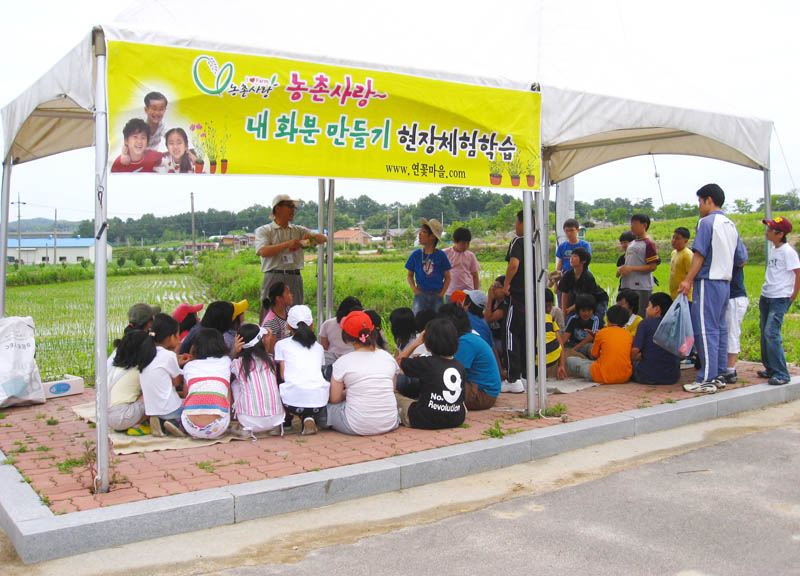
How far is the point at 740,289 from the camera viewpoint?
670 centimetres

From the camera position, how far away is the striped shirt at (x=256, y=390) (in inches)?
190

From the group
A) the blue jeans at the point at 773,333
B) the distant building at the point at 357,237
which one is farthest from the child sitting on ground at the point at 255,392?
the distant building at the point at 357,237

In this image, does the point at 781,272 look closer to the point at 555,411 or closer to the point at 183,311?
the point at 555,411

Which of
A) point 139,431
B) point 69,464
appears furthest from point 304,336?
point 69,464

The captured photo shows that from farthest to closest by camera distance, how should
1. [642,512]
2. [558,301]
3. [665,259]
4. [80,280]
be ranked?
[80,280]
[665,259]
[558,301]
[642,512]

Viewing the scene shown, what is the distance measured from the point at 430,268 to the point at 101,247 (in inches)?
176

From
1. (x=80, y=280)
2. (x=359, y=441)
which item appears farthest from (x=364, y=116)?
(x=80, y=280)

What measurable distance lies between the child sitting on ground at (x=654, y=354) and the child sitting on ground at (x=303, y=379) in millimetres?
3515

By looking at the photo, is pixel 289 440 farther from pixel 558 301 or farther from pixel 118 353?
pixel 558 301

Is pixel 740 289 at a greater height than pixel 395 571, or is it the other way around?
pixel 740 289

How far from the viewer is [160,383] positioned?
190 inches

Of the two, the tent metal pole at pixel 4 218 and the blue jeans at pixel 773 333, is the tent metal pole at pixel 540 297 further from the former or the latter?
the tent metal pole at pixel 4 218

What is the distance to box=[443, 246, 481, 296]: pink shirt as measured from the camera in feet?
26.6

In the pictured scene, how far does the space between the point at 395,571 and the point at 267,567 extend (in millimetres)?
615
